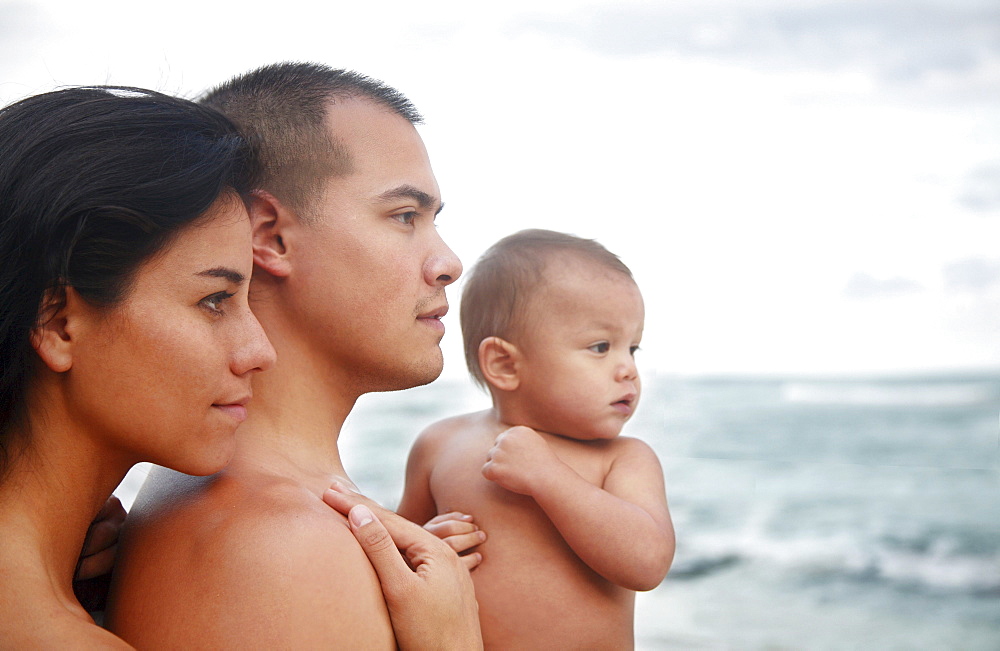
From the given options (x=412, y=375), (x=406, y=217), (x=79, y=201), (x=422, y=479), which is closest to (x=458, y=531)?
(x=422, y=479)

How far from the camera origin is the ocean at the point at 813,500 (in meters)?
6.58

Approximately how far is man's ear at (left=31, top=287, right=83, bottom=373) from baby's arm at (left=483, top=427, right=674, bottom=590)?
1009 millimetres

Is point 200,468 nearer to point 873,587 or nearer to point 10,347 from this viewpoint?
point 10,347

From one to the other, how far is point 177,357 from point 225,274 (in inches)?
5.8

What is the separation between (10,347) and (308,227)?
1.89 feet

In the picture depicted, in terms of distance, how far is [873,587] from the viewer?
7426 millimetres

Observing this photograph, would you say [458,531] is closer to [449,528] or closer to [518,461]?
[449,528]

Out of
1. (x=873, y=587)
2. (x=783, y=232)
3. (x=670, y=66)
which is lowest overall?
(x=873, y=587)

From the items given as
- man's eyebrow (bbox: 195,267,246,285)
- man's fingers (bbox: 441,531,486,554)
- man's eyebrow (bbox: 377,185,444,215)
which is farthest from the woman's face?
man's fingers (bbox: 441,531,486,554)

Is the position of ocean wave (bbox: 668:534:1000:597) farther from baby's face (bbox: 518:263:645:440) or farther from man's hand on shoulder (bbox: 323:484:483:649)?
man's hand on shoulder (bbox: 323:484:483:649)

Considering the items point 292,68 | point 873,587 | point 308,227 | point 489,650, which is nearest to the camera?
point 308,227

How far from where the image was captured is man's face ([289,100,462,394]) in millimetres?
1725

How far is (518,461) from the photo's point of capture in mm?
2080

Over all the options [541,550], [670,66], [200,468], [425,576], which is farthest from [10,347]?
[670,66]
